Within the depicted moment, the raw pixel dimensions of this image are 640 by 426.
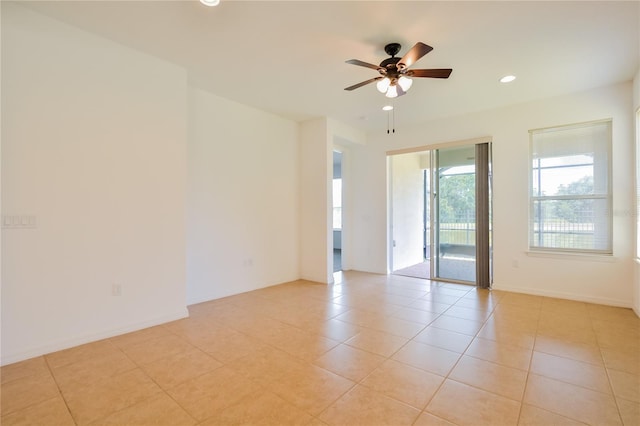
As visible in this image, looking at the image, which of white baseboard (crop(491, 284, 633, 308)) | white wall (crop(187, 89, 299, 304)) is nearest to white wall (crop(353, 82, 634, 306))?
white baseboard (crop(491, 284, 633, 308))

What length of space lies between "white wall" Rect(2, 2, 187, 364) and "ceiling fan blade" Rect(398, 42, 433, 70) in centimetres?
252

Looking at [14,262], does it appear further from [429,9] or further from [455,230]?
[455,230]

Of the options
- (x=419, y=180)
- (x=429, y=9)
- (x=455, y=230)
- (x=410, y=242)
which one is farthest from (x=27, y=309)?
(x=419, y=180)

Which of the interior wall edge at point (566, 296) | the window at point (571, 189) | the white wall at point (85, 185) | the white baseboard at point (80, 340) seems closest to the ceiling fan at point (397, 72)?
the white wall at point (85, 185)

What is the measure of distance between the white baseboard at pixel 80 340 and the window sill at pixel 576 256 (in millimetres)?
5040

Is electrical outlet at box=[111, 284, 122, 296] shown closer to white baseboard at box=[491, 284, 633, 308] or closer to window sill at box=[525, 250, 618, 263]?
white baseboard at box=[491, 284, 633, 308]

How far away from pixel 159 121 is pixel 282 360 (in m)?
2.85

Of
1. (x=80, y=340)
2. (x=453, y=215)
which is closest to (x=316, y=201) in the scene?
(x=453, y=215)

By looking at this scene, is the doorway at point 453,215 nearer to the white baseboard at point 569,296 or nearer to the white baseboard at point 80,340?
the white baseboard at point 569,296

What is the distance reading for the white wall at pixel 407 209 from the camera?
6398 millimetres

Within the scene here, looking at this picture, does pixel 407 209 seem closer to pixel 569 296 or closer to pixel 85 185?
pixel 569 296

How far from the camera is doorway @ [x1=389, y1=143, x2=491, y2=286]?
16.0ft

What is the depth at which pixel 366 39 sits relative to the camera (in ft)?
9.37

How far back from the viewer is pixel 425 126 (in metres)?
5.44
